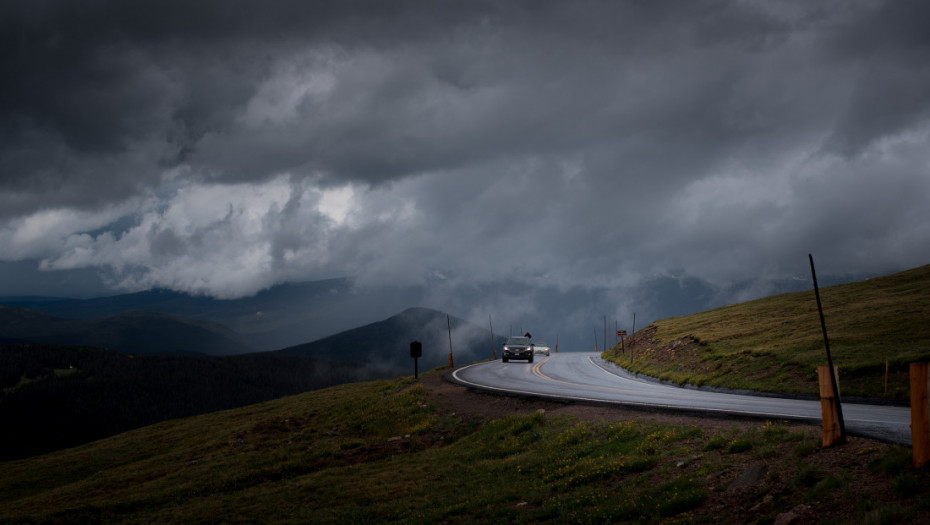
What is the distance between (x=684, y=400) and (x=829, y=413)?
12253 millimetres

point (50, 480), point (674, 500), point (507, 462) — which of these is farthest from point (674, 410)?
point (50, 480)

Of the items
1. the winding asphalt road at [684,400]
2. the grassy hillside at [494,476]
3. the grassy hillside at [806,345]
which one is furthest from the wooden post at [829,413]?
the grassy hillside at [806,345]

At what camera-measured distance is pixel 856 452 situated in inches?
388

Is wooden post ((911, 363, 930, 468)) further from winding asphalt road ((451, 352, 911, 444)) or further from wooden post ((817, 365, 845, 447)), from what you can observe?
winding asphalt road ((451, 352, 911, 444))

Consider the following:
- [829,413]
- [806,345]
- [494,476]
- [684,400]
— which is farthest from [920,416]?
[806,345]

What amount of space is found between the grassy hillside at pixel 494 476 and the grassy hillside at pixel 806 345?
42.7 ft

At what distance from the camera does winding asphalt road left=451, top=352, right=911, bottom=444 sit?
13.4 metres

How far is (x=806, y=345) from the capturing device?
3161cm

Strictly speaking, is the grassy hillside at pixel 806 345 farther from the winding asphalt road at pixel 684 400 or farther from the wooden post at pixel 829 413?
the wooden post at pixel 829 413

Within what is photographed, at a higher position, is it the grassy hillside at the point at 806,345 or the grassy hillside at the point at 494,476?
the grassy hillside at the point at 806,345

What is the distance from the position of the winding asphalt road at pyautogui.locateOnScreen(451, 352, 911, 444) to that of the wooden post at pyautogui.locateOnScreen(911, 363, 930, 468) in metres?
2.55

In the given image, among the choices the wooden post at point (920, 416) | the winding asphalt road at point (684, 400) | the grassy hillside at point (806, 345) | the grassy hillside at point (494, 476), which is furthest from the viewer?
the grassy hillside at point (806, 345)

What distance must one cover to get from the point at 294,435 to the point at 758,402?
2274 centimetres

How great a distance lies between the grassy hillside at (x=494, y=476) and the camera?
29.7 feet
